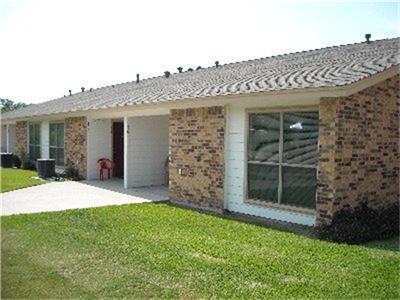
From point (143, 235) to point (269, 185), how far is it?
3.05 metres

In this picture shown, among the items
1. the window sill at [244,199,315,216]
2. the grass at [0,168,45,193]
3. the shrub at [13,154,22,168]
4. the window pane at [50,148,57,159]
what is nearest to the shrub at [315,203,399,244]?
the window sill at [244,199,315,216]

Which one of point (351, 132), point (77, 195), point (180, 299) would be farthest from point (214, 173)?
point (180, 299)

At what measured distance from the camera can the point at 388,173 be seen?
9.51m

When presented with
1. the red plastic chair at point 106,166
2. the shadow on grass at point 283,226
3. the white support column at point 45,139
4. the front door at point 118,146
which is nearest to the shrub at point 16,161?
the white support column at point 45,139

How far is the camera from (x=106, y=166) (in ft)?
57.4

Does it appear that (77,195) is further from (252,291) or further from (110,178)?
(252,291)

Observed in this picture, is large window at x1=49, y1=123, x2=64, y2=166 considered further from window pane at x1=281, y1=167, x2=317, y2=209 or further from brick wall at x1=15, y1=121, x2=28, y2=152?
window pane at x1=281, y1=167, x2=317, y2=209

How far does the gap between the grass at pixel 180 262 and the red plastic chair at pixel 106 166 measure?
331 inches

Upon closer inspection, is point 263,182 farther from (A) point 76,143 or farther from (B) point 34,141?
(B) point 34,141

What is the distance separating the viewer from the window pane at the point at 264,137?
9.31 meters

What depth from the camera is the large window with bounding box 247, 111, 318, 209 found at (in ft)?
28.7

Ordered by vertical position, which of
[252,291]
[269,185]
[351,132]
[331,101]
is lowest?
[252,291]

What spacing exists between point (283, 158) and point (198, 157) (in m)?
2.62

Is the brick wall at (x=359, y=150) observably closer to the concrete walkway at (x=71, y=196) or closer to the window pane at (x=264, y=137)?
the window pane at (x=264, y=137)
